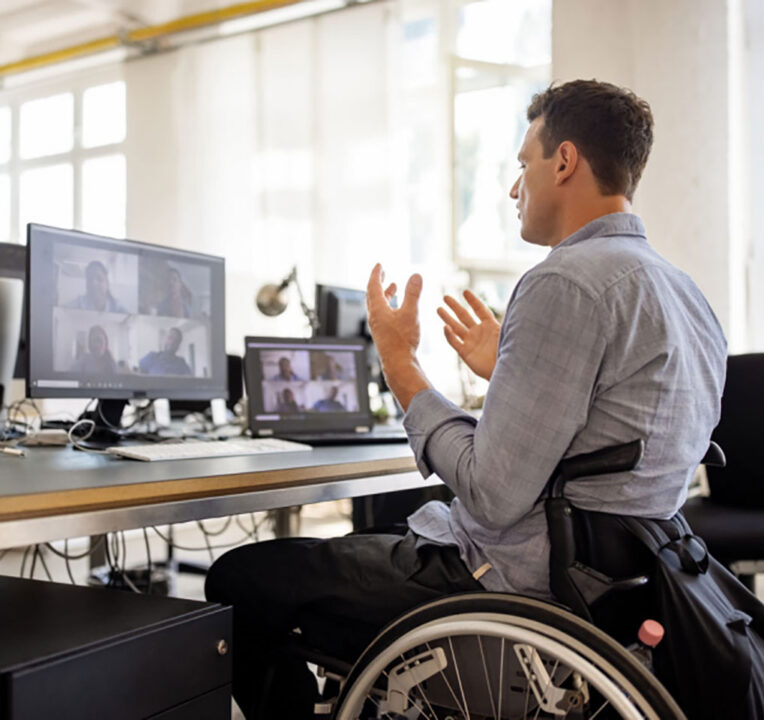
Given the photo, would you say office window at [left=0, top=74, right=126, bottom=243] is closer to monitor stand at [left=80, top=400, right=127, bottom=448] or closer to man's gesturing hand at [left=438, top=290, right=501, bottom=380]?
monitor stand at [left=80, top=400, right=127, bottom=448]

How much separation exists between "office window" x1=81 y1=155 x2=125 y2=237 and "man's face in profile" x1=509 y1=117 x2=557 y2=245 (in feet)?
18.4

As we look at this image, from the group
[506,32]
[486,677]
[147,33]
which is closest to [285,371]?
[486,677]

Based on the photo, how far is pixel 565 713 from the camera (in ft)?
3.70

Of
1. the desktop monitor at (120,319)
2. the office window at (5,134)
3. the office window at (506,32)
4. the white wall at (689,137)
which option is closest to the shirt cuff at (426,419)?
the desktop monitor at (120,319)

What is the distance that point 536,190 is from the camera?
149cm

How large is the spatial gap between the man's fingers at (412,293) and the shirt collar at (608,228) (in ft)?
0.81

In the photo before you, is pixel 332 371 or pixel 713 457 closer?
pixel 713 457

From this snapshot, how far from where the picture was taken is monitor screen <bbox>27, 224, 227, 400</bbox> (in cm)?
185

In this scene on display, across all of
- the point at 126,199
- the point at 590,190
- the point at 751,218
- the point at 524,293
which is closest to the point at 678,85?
the point at 751,218

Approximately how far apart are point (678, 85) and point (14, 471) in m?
3.40

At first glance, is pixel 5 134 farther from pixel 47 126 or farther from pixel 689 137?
pixel 689 137

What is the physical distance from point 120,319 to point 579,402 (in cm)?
121

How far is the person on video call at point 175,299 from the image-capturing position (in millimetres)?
2127

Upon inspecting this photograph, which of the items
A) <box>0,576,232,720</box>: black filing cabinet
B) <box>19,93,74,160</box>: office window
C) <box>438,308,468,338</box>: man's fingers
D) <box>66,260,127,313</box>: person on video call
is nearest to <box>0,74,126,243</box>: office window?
<box>19,93,74,160</box>: office window
